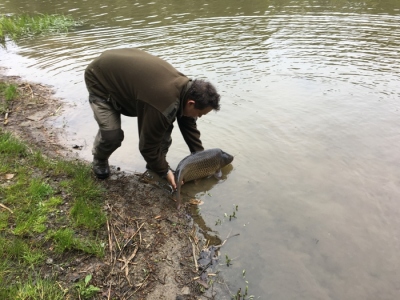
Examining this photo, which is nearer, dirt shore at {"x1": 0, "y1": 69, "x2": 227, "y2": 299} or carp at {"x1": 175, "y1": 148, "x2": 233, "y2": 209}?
dirt shore at {"x1": 0, "y1": 69, "x2": 227, "y2": 299}

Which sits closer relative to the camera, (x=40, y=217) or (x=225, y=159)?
(x=40, y=217)

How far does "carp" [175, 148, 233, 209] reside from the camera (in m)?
5.16

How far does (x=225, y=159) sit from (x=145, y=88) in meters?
2.22

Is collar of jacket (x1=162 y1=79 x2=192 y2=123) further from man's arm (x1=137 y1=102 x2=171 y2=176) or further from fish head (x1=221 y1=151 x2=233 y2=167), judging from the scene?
fish head (x1=221 y1=151 x2=233 y2=167)

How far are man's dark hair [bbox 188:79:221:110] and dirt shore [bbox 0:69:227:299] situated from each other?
1667 millimetres

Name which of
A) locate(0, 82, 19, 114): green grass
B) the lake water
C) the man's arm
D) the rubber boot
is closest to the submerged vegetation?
the lake water

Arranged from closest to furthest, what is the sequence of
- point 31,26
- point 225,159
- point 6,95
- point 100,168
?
point 100,168, point 225,159, point 6,95, point 31,26

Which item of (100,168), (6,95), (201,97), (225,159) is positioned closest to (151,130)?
(201,97)

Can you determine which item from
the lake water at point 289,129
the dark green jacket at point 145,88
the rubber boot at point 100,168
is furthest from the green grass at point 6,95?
the dark green jacket at point 145,88

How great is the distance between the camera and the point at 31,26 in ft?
48.5

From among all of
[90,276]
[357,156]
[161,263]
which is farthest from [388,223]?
[90,276]

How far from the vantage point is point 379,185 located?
532cm

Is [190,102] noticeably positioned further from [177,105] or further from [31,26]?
[31,26]

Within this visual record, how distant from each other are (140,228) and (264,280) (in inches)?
62.8
